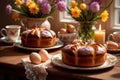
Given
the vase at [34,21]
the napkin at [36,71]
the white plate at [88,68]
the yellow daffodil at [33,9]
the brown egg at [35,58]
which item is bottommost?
the napkin at [36,71]

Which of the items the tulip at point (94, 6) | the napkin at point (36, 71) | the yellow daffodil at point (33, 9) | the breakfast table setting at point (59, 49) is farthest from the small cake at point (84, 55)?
the yellow daffodil at point (33, 9)

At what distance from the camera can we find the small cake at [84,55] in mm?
1391

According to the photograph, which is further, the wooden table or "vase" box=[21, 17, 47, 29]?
"vase" box=[21, 17, 47, 29]

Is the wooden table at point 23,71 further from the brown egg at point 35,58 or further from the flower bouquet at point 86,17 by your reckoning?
the flower bouquet at point 86,17

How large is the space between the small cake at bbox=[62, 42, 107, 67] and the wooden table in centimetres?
4

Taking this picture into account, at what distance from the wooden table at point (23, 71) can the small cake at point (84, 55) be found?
0.13 feet

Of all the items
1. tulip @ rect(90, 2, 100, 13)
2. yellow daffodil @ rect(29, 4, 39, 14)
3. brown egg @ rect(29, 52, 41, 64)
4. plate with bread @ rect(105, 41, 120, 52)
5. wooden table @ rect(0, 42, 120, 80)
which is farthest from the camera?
yellow daffodil @ rect(29, 4, 39, 14)

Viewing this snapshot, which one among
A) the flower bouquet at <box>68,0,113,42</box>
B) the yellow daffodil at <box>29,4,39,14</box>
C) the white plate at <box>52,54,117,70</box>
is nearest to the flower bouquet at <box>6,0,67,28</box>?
the yellow daffodil at <box>29,4,39,14</box>

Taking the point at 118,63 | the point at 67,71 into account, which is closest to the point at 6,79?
the point at 67,71

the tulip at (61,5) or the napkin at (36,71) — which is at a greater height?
the tulip at (61,5)

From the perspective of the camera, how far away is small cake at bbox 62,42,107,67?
4.56 feet

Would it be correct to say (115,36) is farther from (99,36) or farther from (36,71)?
(36,71)

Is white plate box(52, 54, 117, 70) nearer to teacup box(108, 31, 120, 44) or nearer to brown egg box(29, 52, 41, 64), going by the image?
brown egg box(29, 52, 41, 64)

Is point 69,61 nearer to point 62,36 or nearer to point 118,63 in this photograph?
point 118,63
